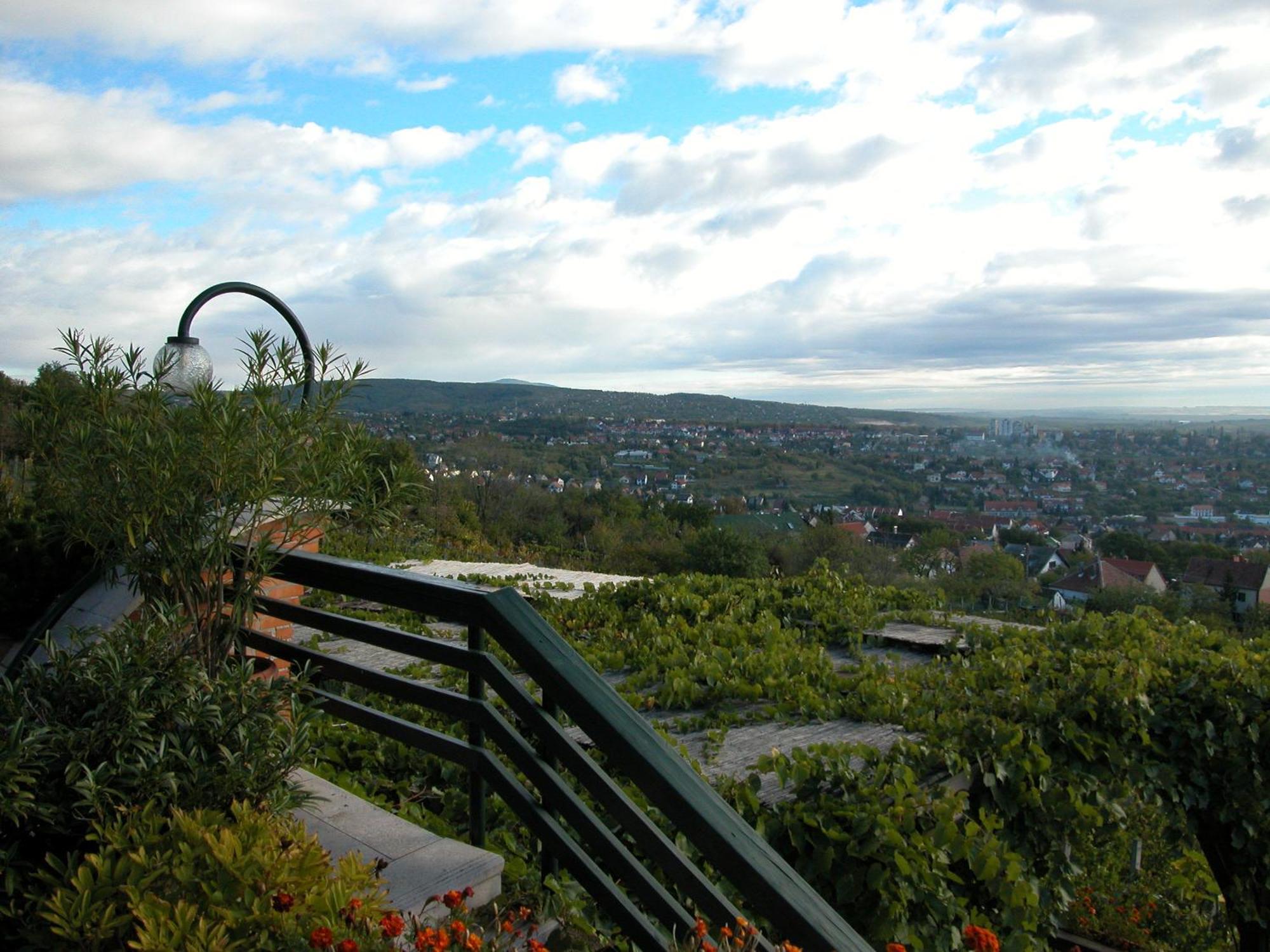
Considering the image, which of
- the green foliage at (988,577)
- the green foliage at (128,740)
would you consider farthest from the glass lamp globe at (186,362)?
the green foliage at (988,577)

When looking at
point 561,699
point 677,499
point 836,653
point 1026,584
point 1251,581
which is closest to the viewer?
point 561,699

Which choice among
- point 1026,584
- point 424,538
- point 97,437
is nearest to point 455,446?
point 424,538

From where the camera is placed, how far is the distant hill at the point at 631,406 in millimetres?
34750

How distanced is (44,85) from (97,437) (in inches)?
170

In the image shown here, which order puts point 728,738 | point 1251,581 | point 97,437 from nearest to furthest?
point 97,437
point 728,738
point 1251,581

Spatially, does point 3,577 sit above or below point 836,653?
above

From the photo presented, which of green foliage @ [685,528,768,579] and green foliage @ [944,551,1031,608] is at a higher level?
green foliage @ [685,528,768,579]

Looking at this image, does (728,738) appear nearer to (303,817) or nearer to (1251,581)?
(303,817)

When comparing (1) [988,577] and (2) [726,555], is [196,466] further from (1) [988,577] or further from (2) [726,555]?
(1) [988,577]

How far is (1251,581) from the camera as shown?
1309 cm

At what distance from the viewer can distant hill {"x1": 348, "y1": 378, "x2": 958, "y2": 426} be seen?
34750mm

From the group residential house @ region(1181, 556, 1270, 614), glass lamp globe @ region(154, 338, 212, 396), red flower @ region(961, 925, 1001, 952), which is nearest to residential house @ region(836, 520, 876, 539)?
residential house @ region(1181, 556, 1270, 614)

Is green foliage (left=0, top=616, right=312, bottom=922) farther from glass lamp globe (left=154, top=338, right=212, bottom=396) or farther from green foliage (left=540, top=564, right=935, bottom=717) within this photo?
green foliage (left=540, top=564, right=935, bottom=717)

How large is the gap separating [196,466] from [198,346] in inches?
75.2
